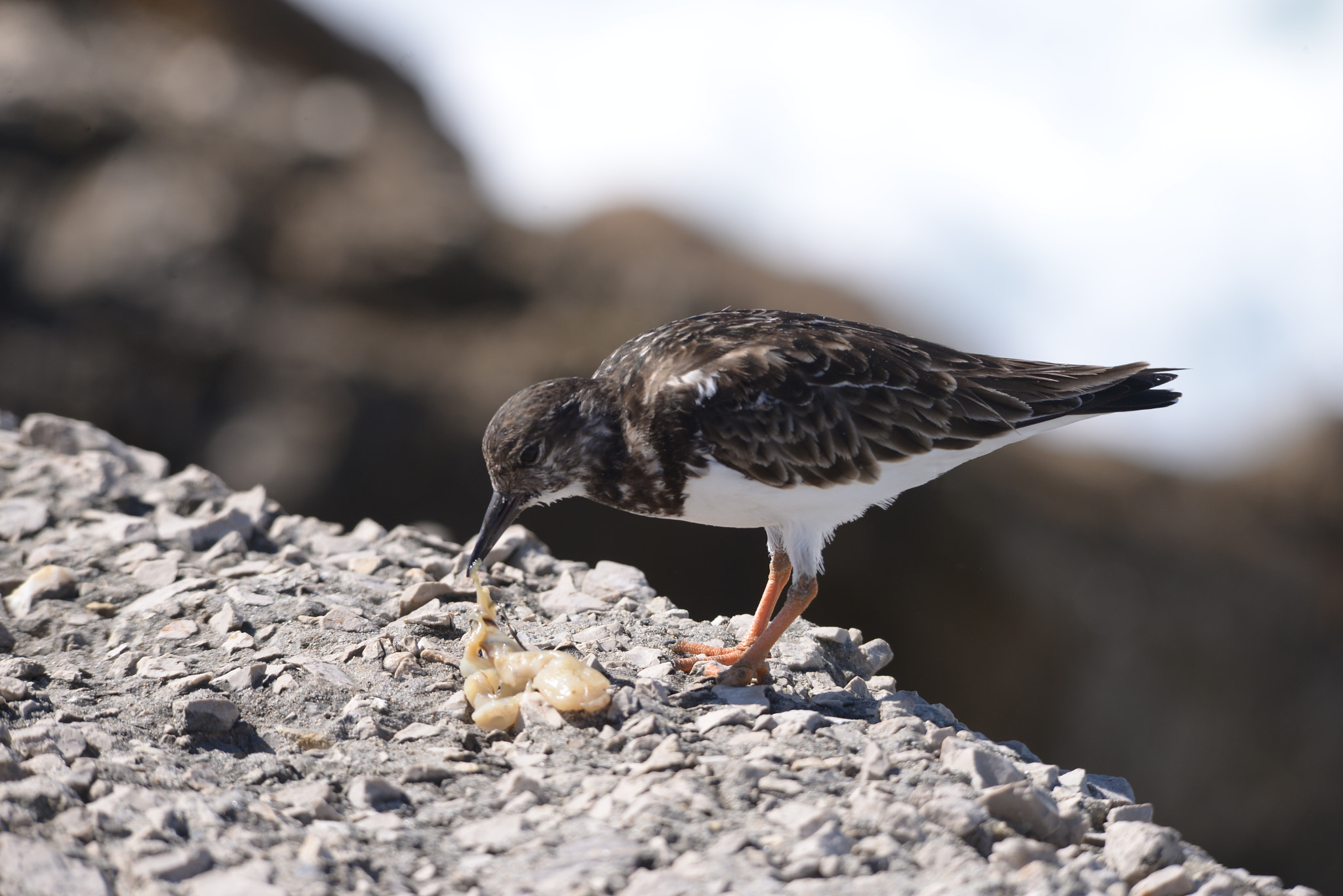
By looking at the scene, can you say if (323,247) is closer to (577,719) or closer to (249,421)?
(249,421)

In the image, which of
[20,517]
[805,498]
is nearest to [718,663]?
[805,498]

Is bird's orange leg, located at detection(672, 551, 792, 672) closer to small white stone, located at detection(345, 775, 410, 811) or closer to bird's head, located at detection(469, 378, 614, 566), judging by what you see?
bird's head, located at detection(469, 378, 614, 566)

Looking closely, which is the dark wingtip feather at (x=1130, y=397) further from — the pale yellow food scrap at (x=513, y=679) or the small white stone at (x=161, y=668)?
the small white stone at (x=161, y=668)

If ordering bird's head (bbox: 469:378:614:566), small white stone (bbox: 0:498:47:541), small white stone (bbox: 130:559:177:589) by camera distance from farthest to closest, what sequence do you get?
small white stone (bbox: 0:498:47:541), small white stone (bbox: 130:559:177:589), bird's head (bbox: 469:378:614:566)

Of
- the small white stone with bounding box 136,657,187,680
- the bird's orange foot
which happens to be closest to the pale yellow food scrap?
the bird's orange foot

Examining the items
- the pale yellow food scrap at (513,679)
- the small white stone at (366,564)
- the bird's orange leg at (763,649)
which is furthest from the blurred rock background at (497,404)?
the pale yellow food scrap at (513,679)
